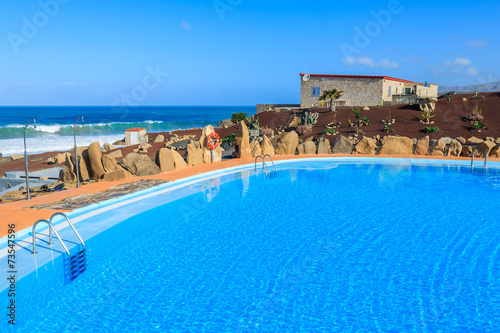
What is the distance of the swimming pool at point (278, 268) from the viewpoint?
17.3ft

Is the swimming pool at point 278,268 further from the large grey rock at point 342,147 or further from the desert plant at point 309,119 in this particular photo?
the desert plant at point 309,119

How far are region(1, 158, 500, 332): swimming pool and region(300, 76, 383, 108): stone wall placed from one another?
23.4 meters

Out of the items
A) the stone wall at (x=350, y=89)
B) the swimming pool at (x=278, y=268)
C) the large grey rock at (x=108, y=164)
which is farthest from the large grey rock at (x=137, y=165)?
the stone wall at (x=350, y=89)

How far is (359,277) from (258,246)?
219cm

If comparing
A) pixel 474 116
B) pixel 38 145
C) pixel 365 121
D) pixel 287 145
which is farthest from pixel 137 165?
pixel 38 145

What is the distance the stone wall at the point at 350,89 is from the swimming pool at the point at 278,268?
23428 millimetres

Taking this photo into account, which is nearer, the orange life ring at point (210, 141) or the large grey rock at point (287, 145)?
the orange life ring at point (210, 141)

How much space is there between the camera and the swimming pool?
527cm

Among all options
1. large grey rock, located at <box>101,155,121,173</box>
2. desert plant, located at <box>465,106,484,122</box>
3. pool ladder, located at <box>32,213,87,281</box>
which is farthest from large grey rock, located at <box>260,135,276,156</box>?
pool ladder, located at <box>32,213,87,281</box>

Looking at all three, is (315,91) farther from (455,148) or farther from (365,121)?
(455,148)

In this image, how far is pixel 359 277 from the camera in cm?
648

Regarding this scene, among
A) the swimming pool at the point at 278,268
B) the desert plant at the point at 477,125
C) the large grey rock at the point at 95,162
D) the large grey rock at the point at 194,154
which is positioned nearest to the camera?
the swimming pool at the point at 278,268

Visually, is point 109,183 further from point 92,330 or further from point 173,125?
point 173,125

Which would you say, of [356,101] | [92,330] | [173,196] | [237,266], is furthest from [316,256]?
[356,101]
